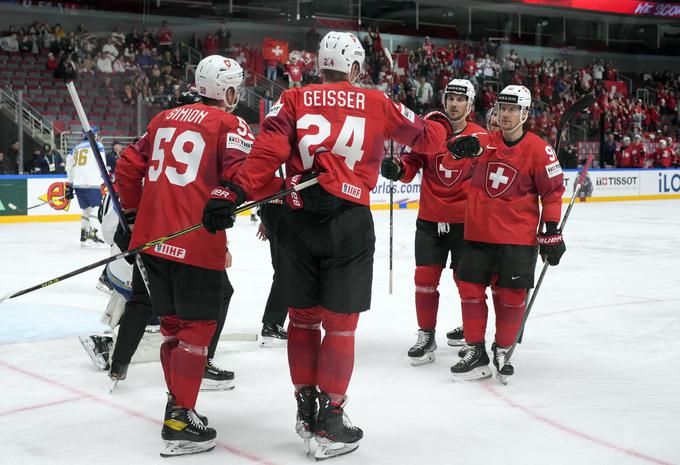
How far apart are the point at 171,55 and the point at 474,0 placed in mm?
11127

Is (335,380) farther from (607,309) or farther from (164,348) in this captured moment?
(607,309)

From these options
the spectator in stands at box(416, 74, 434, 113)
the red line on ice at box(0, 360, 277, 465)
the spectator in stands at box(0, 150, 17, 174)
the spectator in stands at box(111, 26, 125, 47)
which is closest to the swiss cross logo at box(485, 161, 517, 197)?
the red line on ice at box(0, 360, 277, 465)

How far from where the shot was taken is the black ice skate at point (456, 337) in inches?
204

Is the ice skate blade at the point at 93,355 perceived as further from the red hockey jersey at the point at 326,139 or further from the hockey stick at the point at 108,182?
the red hockey jersey at the point at 326,139

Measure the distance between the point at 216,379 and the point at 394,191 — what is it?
41.5ft

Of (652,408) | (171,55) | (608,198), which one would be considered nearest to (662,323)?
(652,408)

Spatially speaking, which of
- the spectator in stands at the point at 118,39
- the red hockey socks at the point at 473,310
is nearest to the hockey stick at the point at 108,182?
the red hockey socks at the point at 473,310

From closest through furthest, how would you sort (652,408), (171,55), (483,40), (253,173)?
(253,173) < (652,408) < (171,55) < (483,40)

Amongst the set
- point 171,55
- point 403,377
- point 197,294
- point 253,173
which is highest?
point 171,55

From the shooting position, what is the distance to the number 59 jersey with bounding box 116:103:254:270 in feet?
10.9

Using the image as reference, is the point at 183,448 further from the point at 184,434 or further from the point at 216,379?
the point at 216,379

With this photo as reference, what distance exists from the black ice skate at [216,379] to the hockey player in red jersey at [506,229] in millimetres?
1095

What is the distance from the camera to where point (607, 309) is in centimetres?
637

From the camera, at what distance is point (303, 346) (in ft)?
10.8
